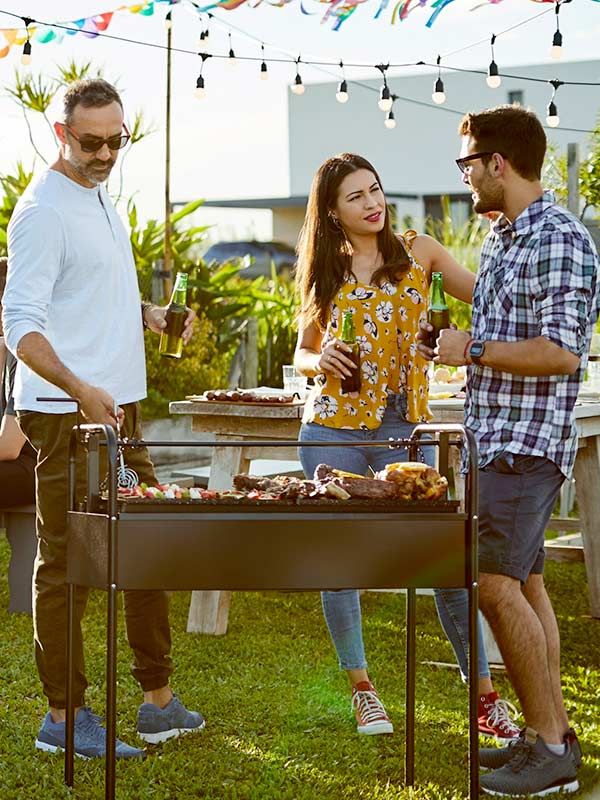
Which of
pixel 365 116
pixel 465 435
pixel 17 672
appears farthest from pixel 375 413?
pixel 365 116

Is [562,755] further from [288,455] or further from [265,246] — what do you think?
[265,246]

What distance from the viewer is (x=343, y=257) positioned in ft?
14.2

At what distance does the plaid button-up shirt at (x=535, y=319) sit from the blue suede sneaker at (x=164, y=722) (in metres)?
1.32

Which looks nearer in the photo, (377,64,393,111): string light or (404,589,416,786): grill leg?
(404,589,416,786): grill leg

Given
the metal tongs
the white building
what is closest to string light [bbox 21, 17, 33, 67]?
the metal tongs

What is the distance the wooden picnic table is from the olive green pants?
1415 millimetres

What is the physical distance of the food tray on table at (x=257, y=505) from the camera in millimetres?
3121

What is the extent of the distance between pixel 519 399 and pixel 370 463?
2.57 feet

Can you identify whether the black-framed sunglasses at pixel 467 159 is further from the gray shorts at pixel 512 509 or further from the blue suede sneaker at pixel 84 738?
the blue suede sneaker at pixel 84 738

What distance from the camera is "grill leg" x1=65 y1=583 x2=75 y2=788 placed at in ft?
11.6

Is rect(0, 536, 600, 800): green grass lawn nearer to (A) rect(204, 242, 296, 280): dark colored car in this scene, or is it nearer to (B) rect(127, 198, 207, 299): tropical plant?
(B) rect(127, 198, 207, 299): tropical plant

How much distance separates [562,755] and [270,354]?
293 inches

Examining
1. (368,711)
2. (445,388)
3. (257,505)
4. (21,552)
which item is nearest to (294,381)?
(445,388)

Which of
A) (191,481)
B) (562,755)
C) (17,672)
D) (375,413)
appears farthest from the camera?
(191,481)
